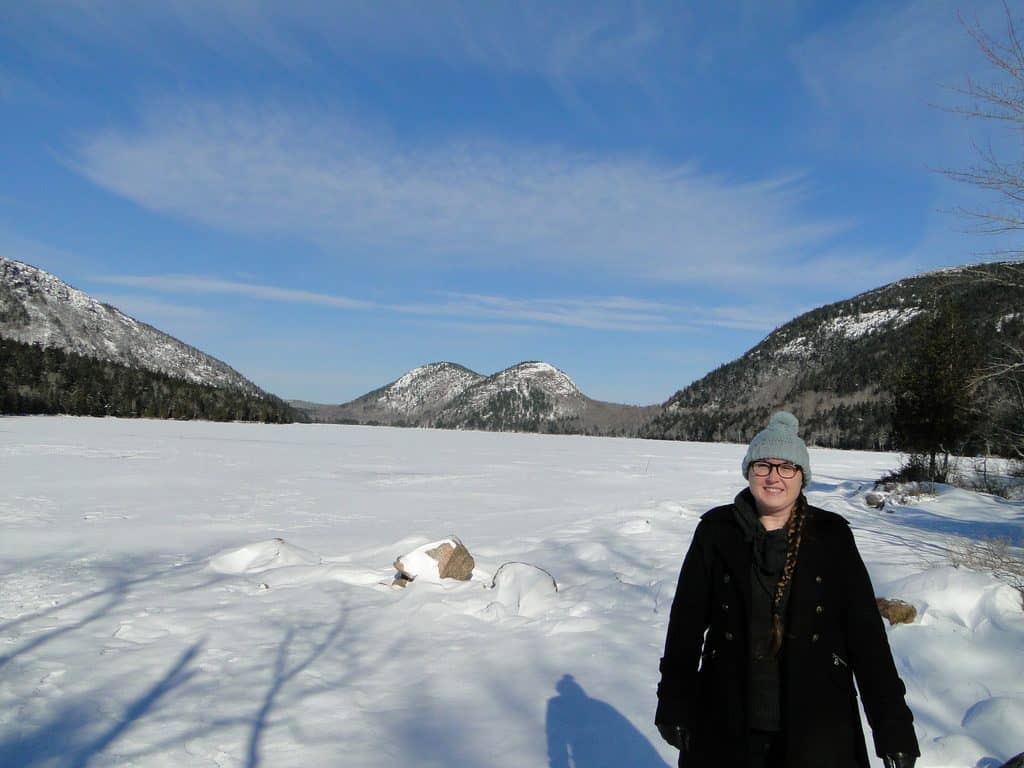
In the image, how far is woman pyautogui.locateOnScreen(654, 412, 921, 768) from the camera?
2.11 meters

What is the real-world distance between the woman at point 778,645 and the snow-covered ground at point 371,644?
1609 millimetres

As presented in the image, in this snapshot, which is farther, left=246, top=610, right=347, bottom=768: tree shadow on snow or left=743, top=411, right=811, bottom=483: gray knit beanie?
left=246, top=610, right=347, bottom=768: tree shadow on snow

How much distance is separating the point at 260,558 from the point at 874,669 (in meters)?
7.22

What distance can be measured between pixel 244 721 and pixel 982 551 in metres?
8.92

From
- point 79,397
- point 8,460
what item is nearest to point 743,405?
point 79,397

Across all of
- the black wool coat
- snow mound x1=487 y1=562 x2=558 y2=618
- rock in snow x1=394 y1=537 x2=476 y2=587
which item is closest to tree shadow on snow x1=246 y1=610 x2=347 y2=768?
rock in snow x1=394 y1=537 x2=476 y2=587

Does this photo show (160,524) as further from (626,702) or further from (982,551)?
(982,551)

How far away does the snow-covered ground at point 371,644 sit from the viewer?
143 inches

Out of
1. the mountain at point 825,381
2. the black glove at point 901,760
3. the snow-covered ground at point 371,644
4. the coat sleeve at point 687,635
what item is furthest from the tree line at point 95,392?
the mountain at point 825,381

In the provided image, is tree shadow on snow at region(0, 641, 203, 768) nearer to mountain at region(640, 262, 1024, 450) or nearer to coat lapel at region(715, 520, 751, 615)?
coat lapel at region(715, 520, 751, 615)

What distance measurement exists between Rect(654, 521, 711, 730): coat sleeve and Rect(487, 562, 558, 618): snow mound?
394cm

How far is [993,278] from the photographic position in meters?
6.40

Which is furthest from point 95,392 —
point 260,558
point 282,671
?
point 282,671

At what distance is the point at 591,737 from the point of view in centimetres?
381
